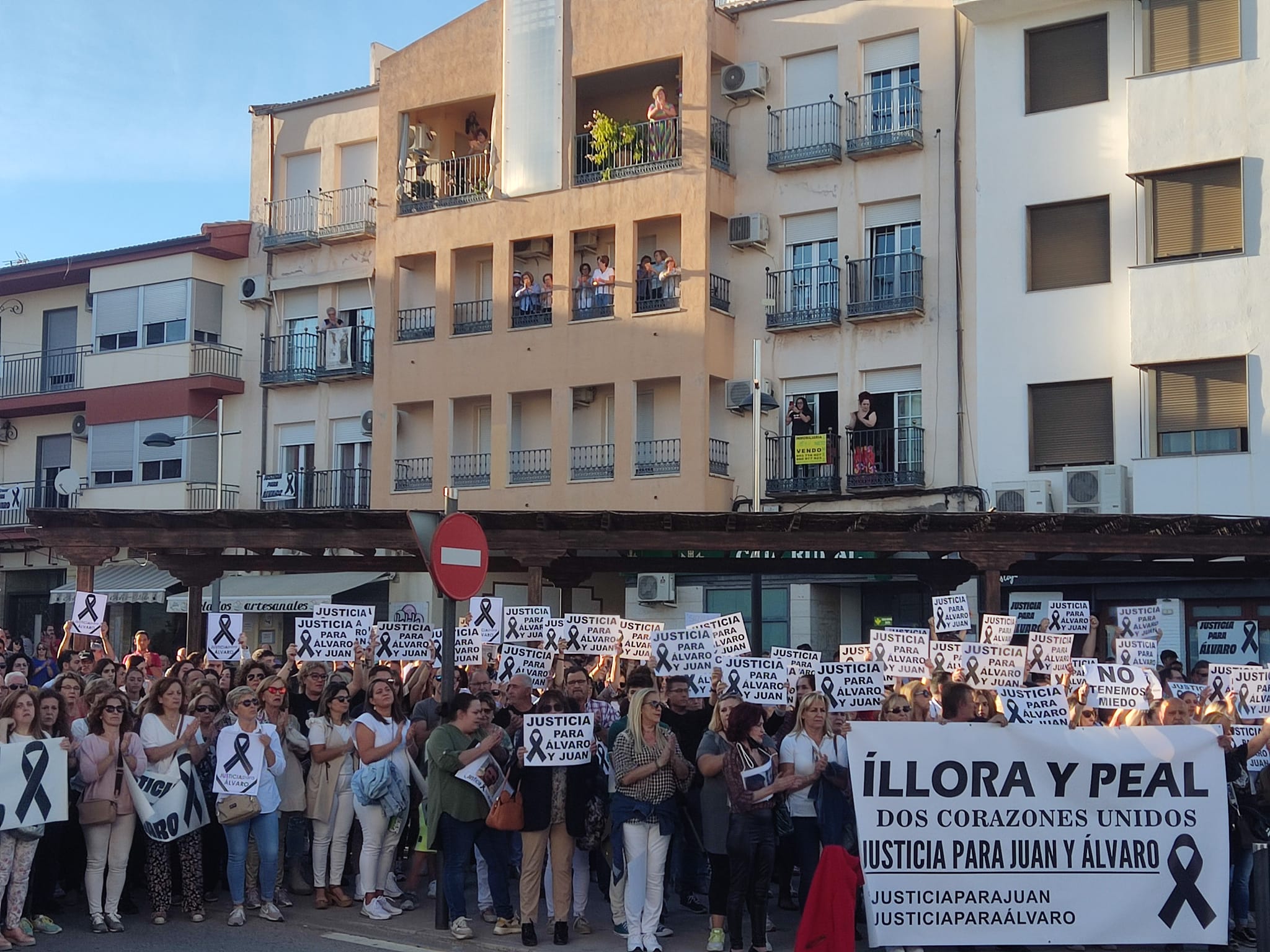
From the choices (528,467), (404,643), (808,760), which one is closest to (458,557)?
(808,760)

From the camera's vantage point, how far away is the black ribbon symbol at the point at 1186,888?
36.4ft

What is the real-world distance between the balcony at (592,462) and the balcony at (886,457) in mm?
5120

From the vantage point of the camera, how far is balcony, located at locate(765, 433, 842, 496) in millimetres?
30250

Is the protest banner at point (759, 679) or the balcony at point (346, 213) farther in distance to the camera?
the balcony at point (346, 213)

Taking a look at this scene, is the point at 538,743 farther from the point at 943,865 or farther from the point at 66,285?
the point at 66,285

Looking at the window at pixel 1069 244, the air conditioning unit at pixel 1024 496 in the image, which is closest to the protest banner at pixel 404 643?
the air conditioning unit at pixel 1024 496

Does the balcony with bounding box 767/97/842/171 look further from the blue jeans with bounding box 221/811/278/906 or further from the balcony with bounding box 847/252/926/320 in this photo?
the blue jeans with bounding box 221/811/278/906

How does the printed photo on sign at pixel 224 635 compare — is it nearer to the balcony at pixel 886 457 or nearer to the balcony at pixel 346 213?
the balcony at pixel 886 457

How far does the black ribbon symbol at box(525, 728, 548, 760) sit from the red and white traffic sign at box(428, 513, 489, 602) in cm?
109

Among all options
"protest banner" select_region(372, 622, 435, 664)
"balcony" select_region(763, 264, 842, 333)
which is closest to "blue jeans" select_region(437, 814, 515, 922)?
"protest banner" select_region(372, 622, 435, 664)

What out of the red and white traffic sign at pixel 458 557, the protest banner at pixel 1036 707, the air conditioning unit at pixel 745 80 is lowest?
the protest banner at pixel 1036 707

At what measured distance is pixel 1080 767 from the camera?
11.1 m

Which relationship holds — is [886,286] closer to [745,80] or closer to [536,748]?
[745,80]

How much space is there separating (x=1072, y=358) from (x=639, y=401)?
346 inches
